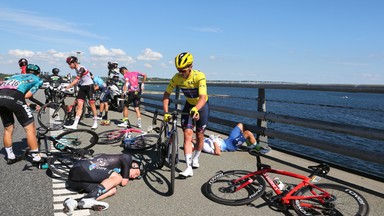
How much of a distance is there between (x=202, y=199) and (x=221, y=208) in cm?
36

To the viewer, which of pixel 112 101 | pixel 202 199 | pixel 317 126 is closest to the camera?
pixel 202 199

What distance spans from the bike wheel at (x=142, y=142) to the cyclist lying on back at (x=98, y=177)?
198cm

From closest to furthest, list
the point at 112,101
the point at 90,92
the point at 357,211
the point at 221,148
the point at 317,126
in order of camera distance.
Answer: the point at 357,211 → the point at 317,126 → the point at 221,148 → the point at 90,92 → the point at 112,101

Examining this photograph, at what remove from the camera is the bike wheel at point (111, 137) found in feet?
23.2

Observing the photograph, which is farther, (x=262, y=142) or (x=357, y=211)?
(x=262, y=142)

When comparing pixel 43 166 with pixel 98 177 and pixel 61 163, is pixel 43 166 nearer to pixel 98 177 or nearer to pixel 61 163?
pixel 61 163

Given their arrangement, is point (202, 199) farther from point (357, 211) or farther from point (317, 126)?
point (317, 126)

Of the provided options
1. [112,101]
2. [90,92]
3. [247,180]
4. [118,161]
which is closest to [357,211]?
[247,180]

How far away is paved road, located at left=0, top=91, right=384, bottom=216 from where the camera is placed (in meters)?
3.65

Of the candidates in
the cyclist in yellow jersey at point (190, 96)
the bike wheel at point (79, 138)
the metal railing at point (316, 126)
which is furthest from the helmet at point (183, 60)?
the bike wheel at point (79, 138)

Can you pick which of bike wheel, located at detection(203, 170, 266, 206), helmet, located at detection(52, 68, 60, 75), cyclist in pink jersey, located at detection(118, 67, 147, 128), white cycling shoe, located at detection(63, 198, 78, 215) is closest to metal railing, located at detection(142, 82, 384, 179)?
bike wheel, located at detection(203, 170, 266, 206)

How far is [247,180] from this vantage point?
4.22 meters

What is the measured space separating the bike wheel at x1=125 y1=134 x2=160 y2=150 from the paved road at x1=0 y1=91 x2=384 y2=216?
4.61 ft

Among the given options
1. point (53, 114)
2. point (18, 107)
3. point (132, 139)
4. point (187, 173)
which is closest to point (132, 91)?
point (53, 114)
